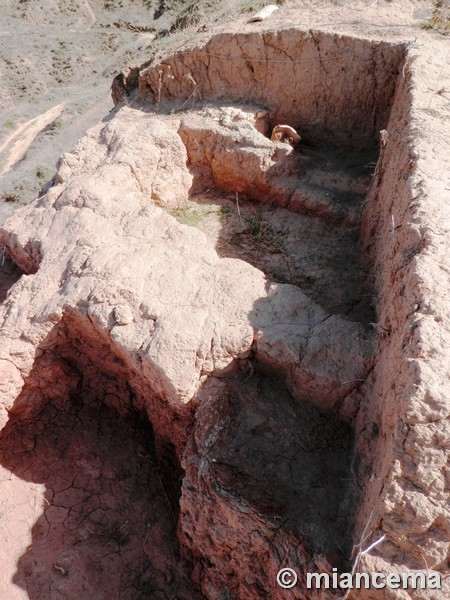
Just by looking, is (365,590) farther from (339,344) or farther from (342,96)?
(342,96)

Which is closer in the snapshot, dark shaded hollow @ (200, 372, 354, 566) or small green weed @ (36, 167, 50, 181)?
dark shaded hollow @ (200, 372, 354, 566)

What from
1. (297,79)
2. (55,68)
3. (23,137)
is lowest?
(23,137)

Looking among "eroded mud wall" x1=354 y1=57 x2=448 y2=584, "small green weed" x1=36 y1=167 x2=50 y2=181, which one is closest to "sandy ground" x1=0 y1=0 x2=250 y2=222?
"small green weed" x1=36 y1=167 x2=50 y2=181

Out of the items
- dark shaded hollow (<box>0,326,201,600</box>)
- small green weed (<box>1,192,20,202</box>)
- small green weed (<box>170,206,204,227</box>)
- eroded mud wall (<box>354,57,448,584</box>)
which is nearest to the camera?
eroded mud wall (<box>354,57,448,584</box>)

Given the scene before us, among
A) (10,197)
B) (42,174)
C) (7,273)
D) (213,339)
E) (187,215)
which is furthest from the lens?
(42,174)

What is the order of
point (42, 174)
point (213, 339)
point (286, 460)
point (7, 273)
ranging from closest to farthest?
point (286, 460) < point (213, 339) < point (7, 273) < point (42, 174)

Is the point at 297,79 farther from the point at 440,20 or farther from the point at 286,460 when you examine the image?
the point at 286,460

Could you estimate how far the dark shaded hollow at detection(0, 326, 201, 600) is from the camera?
3.30 metres

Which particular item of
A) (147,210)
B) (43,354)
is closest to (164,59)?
(147,210)

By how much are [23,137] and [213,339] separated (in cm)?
1099

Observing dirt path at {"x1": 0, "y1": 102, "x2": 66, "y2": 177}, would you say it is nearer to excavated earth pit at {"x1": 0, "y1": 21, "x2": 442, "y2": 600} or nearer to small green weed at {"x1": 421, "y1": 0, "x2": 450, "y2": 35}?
excavated earth pit at {"x1": 0, "y1": 21, "x2": 442, "y2": 600}

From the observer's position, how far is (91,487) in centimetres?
367

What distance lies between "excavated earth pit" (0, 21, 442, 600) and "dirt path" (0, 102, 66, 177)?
706 centimetres

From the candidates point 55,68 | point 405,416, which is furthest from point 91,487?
point 55,68
